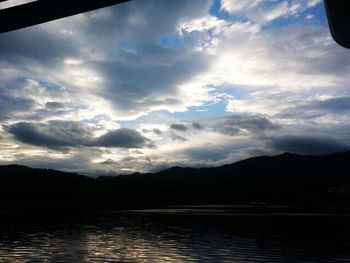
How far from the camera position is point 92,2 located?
3115 mm

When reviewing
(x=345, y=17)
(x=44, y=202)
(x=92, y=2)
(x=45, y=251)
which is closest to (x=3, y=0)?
(x=92, y=2)

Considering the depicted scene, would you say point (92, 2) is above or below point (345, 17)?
above

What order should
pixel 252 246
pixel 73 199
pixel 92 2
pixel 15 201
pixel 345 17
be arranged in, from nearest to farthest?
pixel 345 17 → pixel 92 2 → pixel 252 246 → pixel 15 201 → pixel 73 199

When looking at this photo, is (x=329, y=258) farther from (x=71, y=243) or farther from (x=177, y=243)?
(x=71, y=243)

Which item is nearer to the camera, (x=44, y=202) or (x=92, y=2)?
(x=92, y=2)

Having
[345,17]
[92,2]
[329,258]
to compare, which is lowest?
[329,258]

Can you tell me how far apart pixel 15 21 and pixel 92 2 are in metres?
0.91

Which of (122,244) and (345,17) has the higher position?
(345,17)

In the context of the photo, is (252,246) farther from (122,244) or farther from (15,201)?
(15,201)

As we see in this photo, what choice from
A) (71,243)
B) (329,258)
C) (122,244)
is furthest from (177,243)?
(329,258)

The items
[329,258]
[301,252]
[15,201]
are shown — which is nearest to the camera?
[329,258]

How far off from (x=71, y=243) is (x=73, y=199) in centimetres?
16119

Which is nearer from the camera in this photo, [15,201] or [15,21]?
[15,21]

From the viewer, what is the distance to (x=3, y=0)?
333 cm
